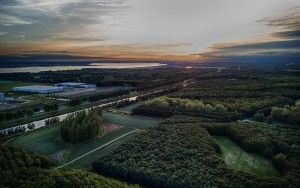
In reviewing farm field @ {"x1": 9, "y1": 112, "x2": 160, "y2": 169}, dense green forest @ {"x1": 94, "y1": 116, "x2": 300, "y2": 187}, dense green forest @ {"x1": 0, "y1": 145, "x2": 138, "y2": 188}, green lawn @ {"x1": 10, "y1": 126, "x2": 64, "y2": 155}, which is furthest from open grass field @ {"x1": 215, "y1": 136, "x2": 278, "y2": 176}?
green lawn @ {"x1": 10, "y1": 126, "x2": 64, "y2": 155}

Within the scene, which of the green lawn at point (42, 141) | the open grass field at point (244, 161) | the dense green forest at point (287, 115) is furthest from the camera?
the dense green forest at point (287, 115)

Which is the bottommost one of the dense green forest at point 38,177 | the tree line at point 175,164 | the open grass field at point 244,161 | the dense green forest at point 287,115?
the open grass field at point 244,161

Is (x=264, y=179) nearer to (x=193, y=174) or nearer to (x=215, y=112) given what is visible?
(x=193, y=174)

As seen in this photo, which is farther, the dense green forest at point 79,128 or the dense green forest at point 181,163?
the dense green forest at point 79,128

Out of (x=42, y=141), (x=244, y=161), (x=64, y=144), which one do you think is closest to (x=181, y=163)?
(x=244, y=161)

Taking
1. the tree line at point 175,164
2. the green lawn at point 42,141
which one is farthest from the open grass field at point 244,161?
the green lawn at point 42,141

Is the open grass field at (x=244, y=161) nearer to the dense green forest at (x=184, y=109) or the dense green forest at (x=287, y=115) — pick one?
the dense green forest at (x=184, y=109)

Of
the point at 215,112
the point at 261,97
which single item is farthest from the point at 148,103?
the point at 261,97
